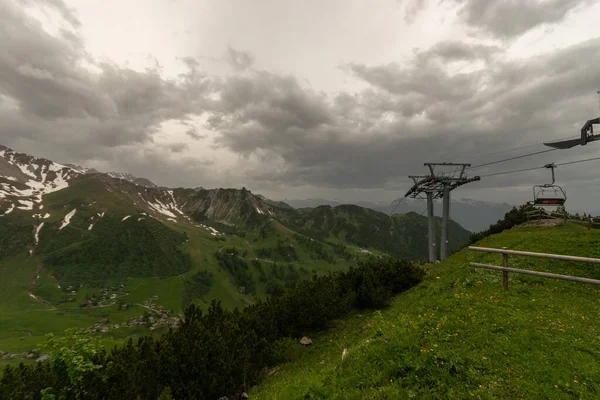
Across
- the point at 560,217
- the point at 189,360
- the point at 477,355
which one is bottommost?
the point at 189,360

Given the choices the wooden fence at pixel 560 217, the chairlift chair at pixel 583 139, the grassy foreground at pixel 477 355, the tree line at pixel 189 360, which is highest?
the chairlift chair at pixel 583 139

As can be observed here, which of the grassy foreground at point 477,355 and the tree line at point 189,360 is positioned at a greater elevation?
the grassy foreground at point 477,355

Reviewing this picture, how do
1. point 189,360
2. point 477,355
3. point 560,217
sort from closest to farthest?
point 477,355
point 189,360
point 560,217

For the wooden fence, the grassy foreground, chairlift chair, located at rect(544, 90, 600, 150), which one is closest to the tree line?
the grassy foreground

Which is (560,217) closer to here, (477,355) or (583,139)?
(583,139)

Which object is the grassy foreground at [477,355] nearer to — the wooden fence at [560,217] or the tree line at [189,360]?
the tree line at [189,360]

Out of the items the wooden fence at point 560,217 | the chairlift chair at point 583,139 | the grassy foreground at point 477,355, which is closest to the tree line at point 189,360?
the grassy foreground at point 477,355

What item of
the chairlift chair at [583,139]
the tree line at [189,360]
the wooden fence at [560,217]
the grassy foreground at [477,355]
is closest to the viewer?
the grassy foreground at [477,355]

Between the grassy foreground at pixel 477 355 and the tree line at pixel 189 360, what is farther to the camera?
the tree line at pixel 189 360

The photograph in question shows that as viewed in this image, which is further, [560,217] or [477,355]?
[560,217]

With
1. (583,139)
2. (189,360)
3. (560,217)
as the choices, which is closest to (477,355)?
(189,360)

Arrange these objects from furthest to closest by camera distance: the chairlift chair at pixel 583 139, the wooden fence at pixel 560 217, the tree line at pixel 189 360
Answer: the wooden fence at pixel 560 217, the chairlift chair at pixel 583 139, the tree line at pixel 189 360

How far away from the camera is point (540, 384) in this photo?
7.29 meters

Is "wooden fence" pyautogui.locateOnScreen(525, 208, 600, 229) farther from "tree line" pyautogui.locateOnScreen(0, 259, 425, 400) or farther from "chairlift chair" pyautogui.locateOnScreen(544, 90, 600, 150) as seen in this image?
"tree line" pyautogui.locateOnScreen(0, 259, 425, 400)
